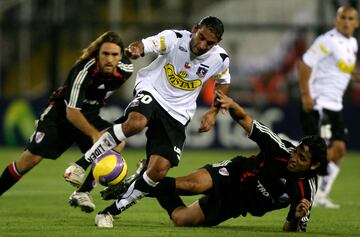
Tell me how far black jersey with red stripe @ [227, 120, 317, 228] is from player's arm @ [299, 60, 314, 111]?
10.2 ft

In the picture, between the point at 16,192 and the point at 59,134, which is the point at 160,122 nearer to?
the point at 59,134

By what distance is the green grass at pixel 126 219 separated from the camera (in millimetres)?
8953

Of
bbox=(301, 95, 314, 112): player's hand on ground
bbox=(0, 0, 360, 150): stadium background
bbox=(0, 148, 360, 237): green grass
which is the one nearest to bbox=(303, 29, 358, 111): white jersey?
bbox=(301, 95, 314, 112): player's hand on ground

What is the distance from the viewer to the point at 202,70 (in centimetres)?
973

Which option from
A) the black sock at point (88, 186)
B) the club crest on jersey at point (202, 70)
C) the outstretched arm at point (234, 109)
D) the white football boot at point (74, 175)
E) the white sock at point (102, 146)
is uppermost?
the club crest on jersey at point (202, 70)

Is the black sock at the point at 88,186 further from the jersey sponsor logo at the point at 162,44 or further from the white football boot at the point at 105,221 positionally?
the jersey sponsor logo at the point at 162,44

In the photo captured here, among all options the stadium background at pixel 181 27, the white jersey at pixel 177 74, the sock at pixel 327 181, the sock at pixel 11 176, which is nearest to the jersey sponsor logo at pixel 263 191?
the white jersey at pixel 177 74

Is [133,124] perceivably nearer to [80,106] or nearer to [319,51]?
[80,106]

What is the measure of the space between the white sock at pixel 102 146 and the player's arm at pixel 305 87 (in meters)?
3.98

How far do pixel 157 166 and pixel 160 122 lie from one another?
0.54 metres

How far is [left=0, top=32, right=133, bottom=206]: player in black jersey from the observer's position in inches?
400

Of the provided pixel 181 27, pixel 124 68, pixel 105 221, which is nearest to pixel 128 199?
pixel 105 221

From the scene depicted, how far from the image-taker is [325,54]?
12.9 m


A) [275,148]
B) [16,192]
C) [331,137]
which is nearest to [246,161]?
[275,148]
